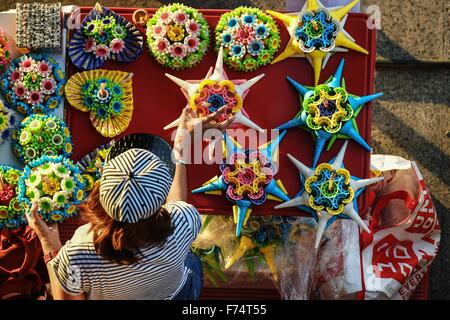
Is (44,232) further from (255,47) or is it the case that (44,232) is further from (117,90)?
(255,47)

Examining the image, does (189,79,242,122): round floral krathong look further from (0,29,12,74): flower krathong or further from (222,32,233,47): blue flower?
(0,29,12,74): flower krathong

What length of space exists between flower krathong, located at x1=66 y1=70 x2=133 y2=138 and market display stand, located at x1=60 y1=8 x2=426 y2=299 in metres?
0.04

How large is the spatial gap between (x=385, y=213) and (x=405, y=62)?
84 centimetres

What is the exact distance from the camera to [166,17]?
109 inches

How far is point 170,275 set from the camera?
237 centimetres

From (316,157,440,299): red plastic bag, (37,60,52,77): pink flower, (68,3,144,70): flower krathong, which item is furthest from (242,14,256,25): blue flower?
(316,157,440,299): red plastic bag

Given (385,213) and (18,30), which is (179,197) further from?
(385,213)

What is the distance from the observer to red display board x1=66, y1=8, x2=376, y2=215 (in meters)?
2.80

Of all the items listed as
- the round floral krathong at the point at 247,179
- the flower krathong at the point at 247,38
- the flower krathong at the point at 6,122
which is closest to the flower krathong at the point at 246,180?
the round floral krathong at the point at 247,179

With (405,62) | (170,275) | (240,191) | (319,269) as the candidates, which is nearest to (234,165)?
(240,191)

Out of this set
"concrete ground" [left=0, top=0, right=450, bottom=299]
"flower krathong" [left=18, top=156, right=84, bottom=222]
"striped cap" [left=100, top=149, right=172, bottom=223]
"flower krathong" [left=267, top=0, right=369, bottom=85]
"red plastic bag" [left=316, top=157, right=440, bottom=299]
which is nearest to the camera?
"striped cap" [left=100, top=149, right=172, bottom=223]

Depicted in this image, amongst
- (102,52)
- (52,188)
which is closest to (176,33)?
(102,52)

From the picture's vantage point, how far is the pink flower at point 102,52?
9.11 feet

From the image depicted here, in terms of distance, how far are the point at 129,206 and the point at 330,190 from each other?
93 cm
